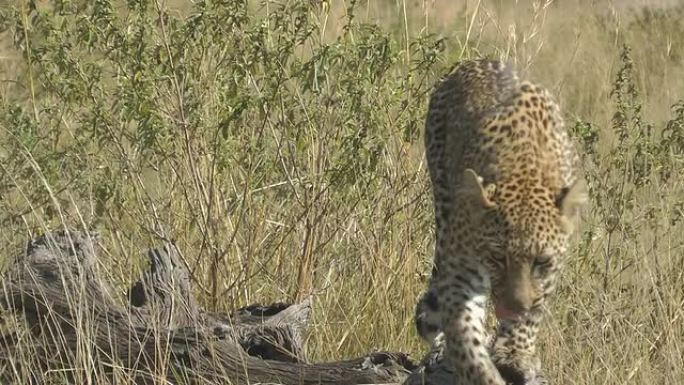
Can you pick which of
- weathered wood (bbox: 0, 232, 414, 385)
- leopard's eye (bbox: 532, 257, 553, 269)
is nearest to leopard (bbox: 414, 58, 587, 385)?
leopard's eye (bbox: 532, 257, 553, 269)

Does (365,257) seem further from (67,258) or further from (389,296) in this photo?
(67,258)

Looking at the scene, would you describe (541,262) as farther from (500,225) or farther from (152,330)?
(152,330)

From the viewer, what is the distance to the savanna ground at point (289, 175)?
7270 mm

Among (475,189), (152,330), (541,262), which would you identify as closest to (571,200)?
(541,262)

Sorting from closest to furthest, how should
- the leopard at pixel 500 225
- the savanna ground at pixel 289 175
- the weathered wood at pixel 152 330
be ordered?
the weathered wood at pixel 152 330
the leopard at pixel 500 225
the savanna ground at pixel 289 175

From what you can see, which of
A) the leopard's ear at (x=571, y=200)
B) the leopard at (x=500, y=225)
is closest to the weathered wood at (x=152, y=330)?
the leopard at (x=500, y=225)

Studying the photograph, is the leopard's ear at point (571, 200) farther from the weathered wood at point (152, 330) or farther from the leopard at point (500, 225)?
the weathered wood at point (152, 330)

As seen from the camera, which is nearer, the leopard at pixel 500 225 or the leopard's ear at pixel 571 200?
the leopard at pixel 500 225

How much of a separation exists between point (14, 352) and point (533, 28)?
3.73m

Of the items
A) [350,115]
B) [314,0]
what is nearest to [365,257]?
[350,115]

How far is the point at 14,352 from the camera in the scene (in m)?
6.43

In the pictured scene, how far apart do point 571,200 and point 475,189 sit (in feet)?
1.32

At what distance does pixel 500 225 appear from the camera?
252 inches

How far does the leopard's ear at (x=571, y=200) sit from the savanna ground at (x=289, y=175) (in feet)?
2.56
